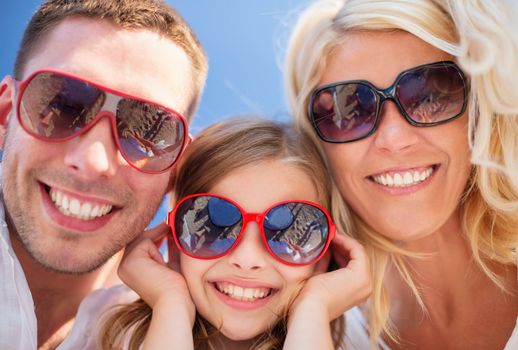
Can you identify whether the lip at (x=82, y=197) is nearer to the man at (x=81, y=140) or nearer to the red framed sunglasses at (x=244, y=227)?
the man at (x=81, y=140)

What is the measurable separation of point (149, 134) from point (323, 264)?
3.82 feet

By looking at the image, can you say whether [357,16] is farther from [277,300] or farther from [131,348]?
[131,348]

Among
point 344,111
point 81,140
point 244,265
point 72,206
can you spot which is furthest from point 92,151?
point 344,111

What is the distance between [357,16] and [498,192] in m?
1.18

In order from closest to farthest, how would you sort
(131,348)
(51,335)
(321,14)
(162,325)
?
1. (162,325)
2. (131,348)
3. (51,335)
4. (321,14)

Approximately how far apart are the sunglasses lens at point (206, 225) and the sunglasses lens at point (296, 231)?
0.54ft

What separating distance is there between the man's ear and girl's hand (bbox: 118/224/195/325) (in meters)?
0.87

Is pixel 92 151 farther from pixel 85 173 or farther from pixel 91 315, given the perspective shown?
pixel 91 315

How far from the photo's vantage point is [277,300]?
111 inches

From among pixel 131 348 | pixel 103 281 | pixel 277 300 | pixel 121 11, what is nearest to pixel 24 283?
pixel 131 348

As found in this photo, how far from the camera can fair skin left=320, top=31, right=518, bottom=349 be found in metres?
2.88

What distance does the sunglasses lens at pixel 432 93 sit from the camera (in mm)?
2818

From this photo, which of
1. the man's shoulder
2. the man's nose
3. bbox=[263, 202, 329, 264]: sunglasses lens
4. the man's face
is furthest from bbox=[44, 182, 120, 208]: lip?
bbox=[263, 202, 329, 264]: sunglasses lens

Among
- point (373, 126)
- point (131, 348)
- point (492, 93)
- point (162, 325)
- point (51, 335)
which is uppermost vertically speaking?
point (492, 93)
